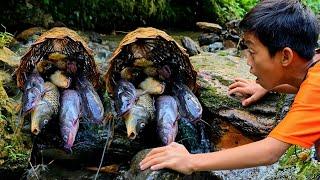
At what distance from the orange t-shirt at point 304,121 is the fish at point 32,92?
171 centimetres

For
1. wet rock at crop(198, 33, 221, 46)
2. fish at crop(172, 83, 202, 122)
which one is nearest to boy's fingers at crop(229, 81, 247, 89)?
fish at crop(172, 83, 202, 122)

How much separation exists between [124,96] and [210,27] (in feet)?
12.7

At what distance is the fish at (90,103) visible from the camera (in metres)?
3.90

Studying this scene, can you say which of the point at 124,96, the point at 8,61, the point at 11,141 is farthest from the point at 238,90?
the point at 8,61

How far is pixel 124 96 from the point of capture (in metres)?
3.95

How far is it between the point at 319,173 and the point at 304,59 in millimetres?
901

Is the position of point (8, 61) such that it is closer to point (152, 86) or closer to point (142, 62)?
point (142, 62)

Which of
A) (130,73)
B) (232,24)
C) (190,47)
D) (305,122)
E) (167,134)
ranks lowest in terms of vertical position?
(232,24)

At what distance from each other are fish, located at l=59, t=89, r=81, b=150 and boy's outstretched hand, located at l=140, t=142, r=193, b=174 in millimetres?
713

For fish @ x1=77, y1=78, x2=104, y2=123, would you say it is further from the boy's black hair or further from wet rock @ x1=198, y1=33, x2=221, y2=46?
wet rock @ x1=198, y1=33, x2=221, y2=46

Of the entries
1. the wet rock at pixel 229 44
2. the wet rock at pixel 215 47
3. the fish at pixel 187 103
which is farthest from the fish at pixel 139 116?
the wet rock at pixel 229 44

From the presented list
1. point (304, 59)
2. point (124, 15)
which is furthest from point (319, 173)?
point (124, 15)

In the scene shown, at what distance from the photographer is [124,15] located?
7457 millimetres

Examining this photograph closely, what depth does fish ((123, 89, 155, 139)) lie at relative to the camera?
3734 mm
